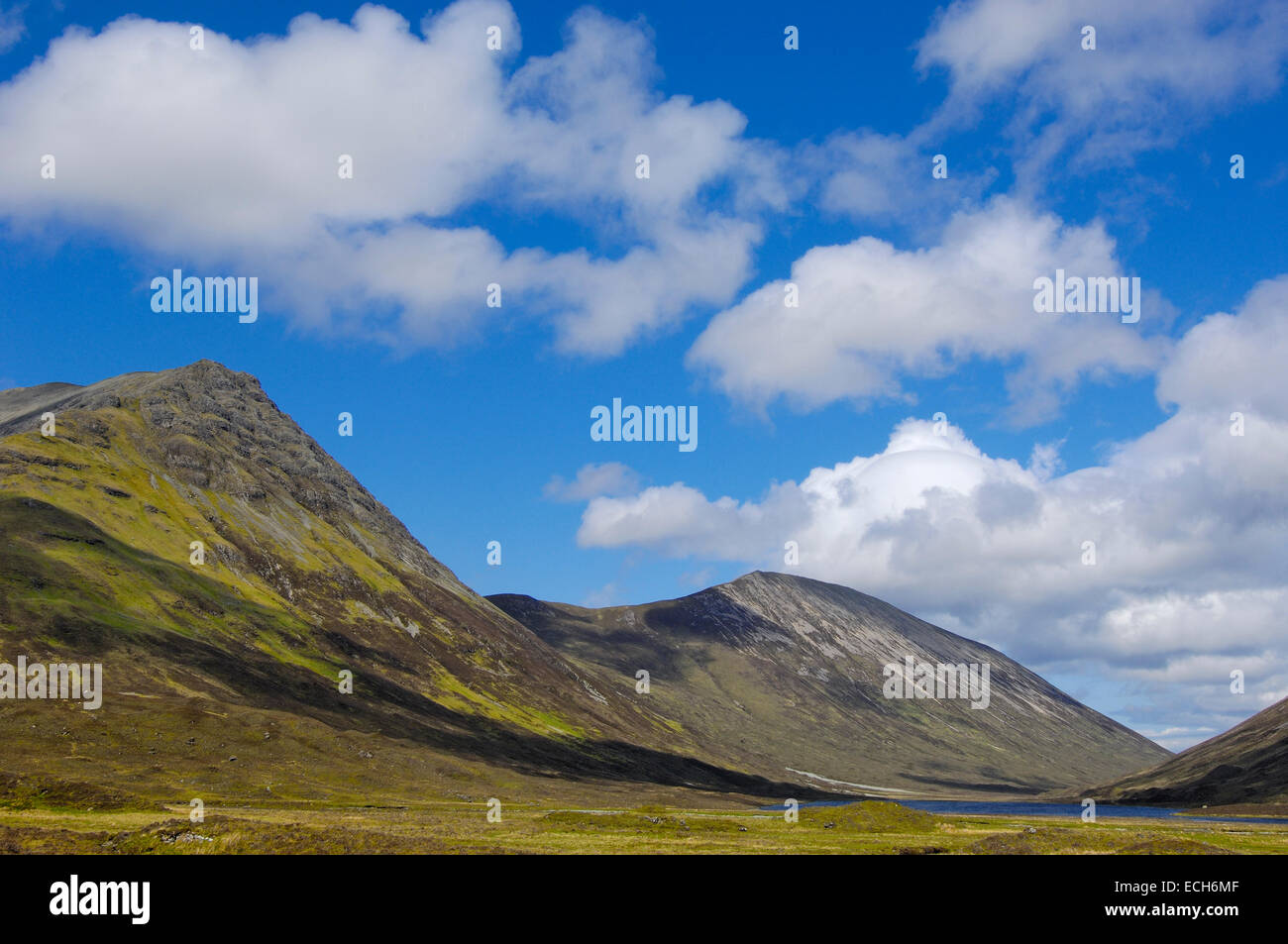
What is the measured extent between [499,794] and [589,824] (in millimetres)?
61319

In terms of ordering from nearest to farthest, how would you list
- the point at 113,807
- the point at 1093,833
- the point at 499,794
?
1. the point at 1093,833
2. the point at 113,807
3. the point at 499,794

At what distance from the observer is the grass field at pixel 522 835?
164ft

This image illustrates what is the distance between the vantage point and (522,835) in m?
71.6

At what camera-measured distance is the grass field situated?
49.9m
